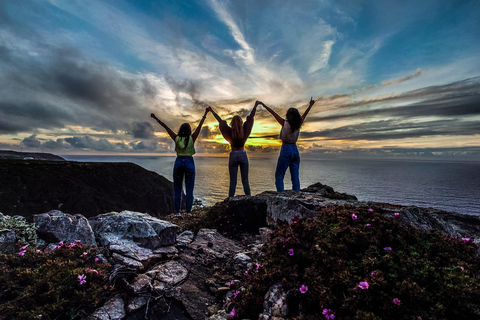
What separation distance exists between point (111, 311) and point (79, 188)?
35.8 m

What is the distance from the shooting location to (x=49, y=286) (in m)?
2.98

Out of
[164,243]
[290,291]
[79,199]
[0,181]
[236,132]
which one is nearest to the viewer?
[290,291]

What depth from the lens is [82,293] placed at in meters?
2.96

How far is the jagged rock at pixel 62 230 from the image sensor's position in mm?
4410

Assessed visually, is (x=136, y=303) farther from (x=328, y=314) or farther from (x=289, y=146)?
(x=289, y=146)

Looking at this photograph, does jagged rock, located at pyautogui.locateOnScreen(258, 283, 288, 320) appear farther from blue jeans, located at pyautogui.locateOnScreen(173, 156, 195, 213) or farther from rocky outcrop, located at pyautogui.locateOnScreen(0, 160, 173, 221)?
rocky outcrop, located at pyautogui.locateOnScreen(0, 160, 173, 221)

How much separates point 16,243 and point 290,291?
541cm

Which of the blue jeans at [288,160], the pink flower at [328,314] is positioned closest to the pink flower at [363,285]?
the pink flower at [328,314]

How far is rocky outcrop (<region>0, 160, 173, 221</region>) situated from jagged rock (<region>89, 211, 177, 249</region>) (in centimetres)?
1225

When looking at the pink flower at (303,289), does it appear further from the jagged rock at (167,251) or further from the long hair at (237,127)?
the long hair at (237,127)

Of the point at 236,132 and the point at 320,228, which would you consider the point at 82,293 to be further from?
the point at 236,132

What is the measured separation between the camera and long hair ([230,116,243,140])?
27.4 feet

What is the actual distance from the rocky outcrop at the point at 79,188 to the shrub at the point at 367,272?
1533cm

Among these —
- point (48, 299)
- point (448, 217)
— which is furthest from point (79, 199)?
point (448, 217)
